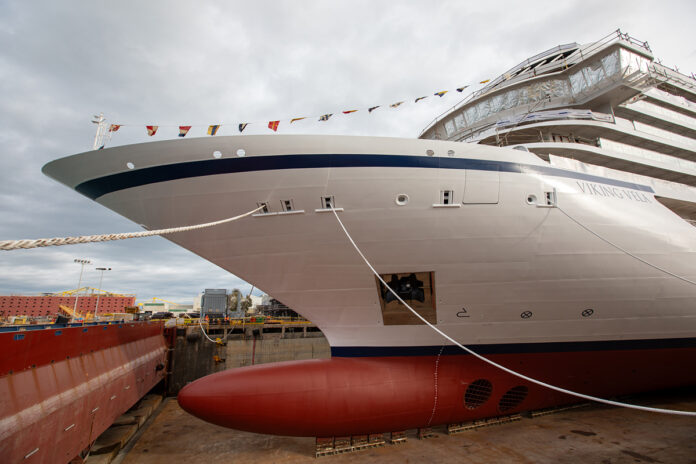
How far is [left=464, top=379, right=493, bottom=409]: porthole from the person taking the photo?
258 inches

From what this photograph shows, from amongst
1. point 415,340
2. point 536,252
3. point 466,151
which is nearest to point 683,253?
point 536,252

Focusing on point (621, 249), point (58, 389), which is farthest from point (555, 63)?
point (58, 389)

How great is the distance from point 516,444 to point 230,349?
12.2 metres

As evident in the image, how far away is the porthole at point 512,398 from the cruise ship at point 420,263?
3cm

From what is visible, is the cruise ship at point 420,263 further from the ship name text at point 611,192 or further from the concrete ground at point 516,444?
the concrete ground at point 516,444

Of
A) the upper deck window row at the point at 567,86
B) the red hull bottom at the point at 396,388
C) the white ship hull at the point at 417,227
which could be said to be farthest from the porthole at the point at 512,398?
the upper deck window row at the point at 567,86

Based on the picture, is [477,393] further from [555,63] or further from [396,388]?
[555,63]

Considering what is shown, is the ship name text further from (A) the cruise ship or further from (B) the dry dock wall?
(B) the dry dock wall

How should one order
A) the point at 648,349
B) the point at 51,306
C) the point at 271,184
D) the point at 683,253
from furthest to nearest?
the point at 51,306
the point at 648,349
the point at 683,253
the point at 271,184

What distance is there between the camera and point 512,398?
6.82 metres

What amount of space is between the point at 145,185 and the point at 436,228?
492 cm

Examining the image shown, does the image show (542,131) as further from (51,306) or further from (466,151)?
(51,306)

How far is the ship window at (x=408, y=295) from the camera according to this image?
19.3 feet

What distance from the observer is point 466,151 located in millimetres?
5559
